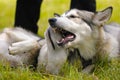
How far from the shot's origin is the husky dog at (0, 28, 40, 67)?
253 inches

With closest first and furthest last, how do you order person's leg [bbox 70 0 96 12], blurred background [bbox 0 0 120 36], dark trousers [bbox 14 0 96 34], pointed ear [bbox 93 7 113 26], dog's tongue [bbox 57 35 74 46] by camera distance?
dog's tongue [bbox 57 35 74 46] → pointed ear [bbox 93 7 113 26] → person's leg [bbox 70 0 96 12] → dark trousers [bbox 14 0 96 34] → blurred background [bbox 0 0 120 36]

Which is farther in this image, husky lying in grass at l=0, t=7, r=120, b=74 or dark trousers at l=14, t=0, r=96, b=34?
dark trousers at l=14, t=0, r=96, b=34

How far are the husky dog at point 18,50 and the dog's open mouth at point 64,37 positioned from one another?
1.52 feet

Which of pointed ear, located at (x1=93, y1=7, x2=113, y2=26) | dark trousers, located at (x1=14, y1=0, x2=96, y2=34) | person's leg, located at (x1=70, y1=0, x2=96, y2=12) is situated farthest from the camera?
dark trousers, located at (x1=14, y1=0, x2=96, y2=34)

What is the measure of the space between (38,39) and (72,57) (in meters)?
0.76

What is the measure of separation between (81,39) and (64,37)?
20 cm

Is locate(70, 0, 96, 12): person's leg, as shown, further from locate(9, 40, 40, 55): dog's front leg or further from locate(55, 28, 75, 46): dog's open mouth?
locate(55, 28, 75, 46): dog's open mouth

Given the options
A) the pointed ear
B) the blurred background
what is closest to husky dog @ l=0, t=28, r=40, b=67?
the pointed ear

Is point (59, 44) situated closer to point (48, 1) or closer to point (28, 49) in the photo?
point (28, 49)

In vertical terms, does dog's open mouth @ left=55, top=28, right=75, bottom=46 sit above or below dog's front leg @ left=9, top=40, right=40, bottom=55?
above

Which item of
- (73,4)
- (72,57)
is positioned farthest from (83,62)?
(73,4)

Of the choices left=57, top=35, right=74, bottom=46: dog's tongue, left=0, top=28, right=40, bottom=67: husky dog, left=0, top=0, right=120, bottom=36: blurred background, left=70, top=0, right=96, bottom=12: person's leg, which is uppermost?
left=70, top=0, right=96, bottom=12: person's leg

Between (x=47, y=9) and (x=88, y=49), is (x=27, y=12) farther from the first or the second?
(x=47, y=9)

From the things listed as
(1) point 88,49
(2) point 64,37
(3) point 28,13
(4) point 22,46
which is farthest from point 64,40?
(3) point 28,13
